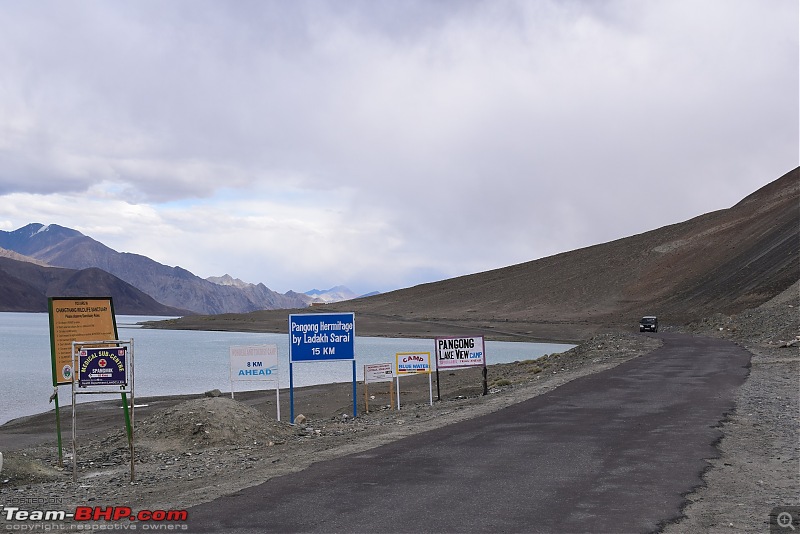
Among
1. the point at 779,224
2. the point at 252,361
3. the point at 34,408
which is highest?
the point at 779,224

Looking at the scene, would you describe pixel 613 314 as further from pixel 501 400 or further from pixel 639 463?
pixel 639 463

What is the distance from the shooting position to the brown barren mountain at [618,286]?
334 ft

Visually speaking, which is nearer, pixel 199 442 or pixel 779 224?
pixel 199 442

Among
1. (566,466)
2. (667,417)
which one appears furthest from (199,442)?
(667,417)

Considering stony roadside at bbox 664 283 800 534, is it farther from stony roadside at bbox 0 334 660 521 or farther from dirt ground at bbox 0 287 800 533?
stony roadside at bbox 0 334 660 521

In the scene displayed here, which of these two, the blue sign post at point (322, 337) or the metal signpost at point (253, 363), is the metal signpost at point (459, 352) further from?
the metal signpost at point (253, 363)

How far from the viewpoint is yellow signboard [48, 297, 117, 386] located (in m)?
14.1

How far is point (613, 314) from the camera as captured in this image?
12369 cm

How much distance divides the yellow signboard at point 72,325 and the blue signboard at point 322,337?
25.1ft

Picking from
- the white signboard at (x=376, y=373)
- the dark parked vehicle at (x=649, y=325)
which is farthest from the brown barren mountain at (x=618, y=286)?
the white signboard at (x=376, y=373)

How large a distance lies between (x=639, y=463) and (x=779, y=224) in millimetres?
118220

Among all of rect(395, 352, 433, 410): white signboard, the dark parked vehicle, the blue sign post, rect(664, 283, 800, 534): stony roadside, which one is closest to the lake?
the blue sign post

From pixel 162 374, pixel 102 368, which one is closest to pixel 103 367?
pixel 102 368

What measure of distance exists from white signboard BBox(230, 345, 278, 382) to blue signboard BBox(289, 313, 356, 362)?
4.19 ft
